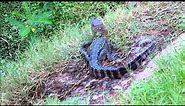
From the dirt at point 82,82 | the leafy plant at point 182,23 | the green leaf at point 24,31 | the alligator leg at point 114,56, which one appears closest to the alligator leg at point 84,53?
the dirt at point 82,82

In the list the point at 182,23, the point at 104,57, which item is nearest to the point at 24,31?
the point at 104,57

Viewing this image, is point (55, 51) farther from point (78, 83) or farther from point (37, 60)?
point (78, 83)

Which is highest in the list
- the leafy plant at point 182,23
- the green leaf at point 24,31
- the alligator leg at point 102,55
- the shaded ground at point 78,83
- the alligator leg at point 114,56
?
the green leaf at point 24,31

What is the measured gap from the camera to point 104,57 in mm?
4531

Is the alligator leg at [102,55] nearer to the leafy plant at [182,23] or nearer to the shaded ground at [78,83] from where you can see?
the shaded ground at [78,83]

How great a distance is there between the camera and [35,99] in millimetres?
4184

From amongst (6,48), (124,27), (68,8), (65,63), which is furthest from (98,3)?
(65,63)

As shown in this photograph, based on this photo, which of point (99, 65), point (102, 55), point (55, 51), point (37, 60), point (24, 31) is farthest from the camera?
point (24, 31)

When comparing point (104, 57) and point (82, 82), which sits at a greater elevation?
point (104, 57)

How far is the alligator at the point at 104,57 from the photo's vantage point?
13.7 feet

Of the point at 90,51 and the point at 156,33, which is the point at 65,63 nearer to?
the point at 90,51

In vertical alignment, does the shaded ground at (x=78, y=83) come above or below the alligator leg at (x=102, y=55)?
below

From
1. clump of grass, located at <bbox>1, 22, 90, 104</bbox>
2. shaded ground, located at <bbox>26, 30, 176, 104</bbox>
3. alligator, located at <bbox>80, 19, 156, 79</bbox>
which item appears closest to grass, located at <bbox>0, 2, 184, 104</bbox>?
clump of grass, located at <bbox>1, 22, 90, 104</bbox>

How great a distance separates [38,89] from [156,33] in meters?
1.48
